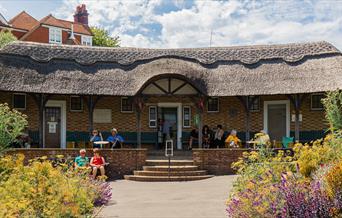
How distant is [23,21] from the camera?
148 feet

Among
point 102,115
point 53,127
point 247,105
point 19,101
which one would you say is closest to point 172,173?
point 247,105

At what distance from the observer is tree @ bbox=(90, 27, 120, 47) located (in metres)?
54.9

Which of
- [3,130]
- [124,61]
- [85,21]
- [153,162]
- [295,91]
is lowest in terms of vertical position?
[153,162]

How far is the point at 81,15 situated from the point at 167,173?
42798 mm

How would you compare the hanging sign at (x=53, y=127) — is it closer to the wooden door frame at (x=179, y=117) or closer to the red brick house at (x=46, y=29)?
the wooden door frame at (x=179, y=117)

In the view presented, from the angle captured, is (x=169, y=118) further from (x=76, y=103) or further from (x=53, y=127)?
(x=53, y=127)

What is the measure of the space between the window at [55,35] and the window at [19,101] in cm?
2590

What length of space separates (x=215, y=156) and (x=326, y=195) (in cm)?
895

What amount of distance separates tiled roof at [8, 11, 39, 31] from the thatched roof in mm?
→ 24827

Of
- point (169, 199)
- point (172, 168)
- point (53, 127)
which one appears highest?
point (53, 127)

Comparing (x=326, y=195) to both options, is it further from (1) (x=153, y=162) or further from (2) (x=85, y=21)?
(2) (x=85, y=21)

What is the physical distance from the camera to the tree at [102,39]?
180 ft

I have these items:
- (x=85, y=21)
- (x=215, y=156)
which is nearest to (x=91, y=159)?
(x=215, y=156)

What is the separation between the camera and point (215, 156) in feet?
52.2
